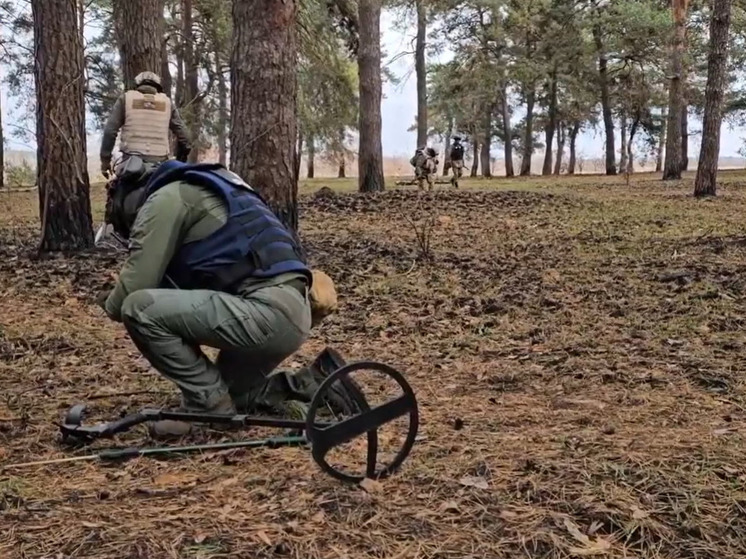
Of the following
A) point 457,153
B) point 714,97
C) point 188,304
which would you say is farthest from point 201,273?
point 457,153

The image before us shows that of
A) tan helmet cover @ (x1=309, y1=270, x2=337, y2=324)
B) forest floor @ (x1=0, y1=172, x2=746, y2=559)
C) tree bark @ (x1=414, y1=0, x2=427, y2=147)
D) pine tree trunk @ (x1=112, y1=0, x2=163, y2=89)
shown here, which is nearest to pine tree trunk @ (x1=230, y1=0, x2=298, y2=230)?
forest floor @ (x1=0, y1=172, x2=746, y2=559)

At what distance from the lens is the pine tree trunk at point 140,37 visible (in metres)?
8.24

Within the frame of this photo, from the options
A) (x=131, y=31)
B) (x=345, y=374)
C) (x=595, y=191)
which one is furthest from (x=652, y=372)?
(x=595, y=191)

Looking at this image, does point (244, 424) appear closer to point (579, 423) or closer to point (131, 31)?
point (579, 423)

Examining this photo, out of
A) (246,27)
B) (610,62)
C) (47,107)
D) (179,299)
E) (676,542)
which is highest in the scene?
(610,62)

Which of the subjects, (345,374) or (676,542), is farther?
(345,374)

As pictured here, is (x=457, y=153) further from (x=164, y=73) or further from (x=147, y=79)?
(x=147, y=79)

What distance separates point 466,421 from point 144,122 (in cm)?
517

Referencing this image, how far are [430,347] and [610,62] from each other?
26312 millimetres

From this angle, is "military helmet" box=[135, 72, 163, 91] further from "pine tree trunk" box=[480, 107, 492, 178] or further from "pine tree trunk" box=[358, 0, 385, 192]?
"pine tree trunk" box=[480, 107, 492, 178]

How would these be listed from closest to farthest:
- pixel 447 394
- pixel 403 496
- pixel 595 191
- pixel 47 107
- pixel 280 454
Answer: pixel 403 496 → pixel 280 454 → pixel 447 394 → pixel 47 107 → pixel 595 191

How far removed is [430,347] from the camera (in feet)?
14.5

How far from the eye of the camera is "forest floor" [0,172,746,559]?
2.14 metres

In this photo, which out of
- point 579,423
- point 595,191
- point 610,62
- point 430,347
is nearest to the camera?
point 579,423
